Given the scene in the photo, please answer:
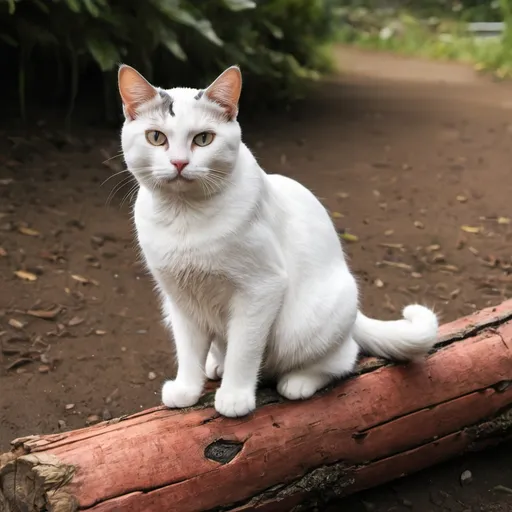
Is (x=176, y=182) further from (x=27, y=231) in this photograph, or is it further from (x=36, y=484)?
(x=27, y=231)

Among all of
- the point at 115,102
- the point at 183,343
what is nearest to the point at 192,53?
the point at 115,102

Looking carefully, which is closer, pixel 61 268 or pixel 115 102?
pixel 61 268

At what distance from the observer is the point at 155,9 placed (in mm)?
4531

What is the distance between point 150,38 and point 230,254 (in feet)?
10.7

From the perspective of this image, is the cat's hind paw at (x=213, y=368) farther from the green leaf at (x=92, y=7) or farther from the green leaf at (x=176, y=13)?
the green leaf at (x=176, y=13)

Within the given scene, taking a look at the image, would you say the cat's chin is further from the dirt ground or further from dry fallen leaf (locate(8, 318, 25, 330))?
dry fallen leaf (locate(8, 318, 25, 330))

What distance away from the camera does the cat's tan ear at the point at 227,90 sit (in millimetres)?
1736

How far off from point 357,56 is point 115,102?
6.73m

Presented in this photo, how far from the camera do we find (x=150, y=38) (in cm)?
464

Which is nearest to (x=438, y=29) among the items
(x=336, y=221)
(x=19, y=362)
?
(x=336, y=221)

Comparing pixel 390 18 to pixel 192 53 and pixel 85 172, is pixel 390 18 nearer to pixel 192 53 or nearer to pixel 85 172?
pixel 192 53

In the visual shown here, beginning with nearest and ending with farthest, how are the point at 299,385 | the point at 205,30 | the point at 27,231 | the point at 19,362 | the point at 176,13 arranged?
the point at 299,385 → the point at 19,362 → the point at 27,231 → the point at 176,13 → the point at 205,30

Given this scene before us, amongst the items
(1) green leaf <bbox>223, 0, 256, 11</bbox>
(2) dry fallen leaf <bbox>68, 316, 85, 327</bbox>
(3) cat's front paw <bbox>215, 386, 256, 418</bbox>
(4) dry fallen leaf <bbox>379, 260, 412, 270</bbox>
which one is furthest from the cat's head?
(1) green leaf <bbox>223, 0, 256, 11</bbox>

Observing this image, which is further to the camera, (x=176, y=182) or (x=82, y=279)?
(x=82, y=279)
